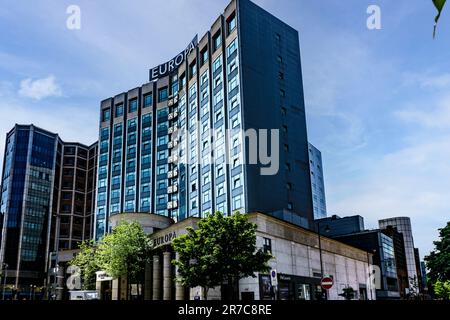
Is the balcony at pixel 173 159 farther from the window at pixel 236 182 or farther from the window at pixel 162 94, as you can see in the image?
the window at pixel 236 182

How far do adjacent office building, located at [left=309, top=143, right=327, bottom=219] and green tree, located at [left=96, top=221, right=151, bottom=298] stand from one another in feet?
283

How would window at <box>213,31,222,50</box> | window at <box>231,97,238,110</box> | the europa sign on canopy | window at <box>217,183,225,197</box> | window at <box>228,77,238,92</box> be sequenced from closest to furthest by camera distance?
window at <box>217,183,225,197</box> < window at <box>231,97,238,110</box> < window at <box>228,77,238,92</box> < window at <box>213,31,222,50</box> < the europa sign on canopy

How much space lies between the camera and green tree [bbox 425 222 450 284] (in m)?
51.4

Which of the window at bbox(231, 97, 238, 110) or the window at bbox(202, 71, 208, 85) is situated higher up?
the window at bbox(202, 71, 208, 85)

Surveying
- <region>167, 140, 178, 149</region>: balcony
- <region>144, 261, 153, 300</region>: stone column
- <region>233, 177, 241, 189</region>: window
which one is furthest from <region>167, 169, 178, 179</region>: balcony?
<region>144, 261, 153, 300</region>: stone column

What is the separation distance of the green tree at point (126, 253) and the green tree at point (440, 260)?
33.6 meters

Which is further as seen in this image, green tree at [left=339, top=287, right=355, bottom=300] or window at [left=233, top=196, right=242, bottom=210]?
window at [left=233, top=196, right=242, bottom=210]

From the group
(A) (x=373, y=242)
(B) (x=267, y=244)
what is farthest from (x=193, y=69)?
(B) (x=267, y=244)

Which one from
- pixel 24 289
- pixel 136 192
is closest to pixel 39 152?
pixel 24 289

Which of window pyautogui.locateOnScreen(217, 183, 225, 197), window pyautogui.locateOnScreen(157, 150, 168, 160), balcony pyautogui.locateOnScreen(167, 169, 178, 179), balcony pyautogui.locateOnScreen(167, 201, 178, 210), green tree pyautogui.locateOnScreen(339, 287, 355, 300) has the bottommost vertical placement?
green tree pyautogui.locateOnScreen(339, 287, 355, 300)

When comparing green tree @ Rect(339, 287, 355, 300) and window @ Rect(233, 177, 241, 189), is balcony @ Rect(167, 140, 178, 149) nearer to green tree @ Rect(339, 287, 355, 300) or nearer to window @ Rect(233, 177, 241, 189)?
window @ Rect(233, 177, 241, 189)

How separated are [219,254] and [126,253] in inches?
704

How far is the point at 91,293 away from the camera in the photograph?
56188 mm
